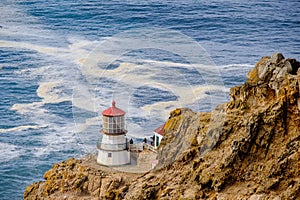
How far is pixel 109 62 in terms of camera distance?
8781cm

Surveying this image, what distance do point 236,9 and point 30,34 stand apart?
3030cm

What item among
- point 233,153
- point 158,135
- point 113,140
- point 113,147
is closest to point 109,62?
point 158,135

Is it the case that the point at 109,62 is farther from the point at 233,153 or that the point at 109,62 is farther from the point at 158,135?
the point at 233,153

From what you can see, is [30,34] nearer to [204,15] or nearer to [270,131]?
[204,15]

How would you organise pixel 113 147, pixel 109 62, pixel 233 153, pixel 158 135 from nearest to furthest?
pixel 233 153 < pixel 113 147 < pixel 158 135 < pixel 109 62

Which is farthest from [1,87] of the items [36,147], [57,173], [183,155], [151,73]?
[183,155]

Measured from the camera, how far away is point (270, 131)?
33969 millimetres

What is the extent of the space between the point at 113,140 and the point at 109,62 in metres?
46.5

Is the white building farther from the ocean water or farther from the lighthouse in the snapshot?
the ocean water

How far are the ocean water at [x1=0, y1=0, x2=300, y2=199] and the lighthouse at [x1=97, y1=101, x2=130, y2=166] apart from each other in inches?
489

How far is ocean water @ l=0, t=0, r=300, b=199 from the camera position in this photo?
62750 mm

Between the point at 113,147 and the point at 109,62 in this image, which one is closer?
the point at 113,147

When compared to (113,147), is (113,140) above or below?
above

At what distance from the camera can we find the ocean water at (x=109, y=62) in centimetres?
6275
